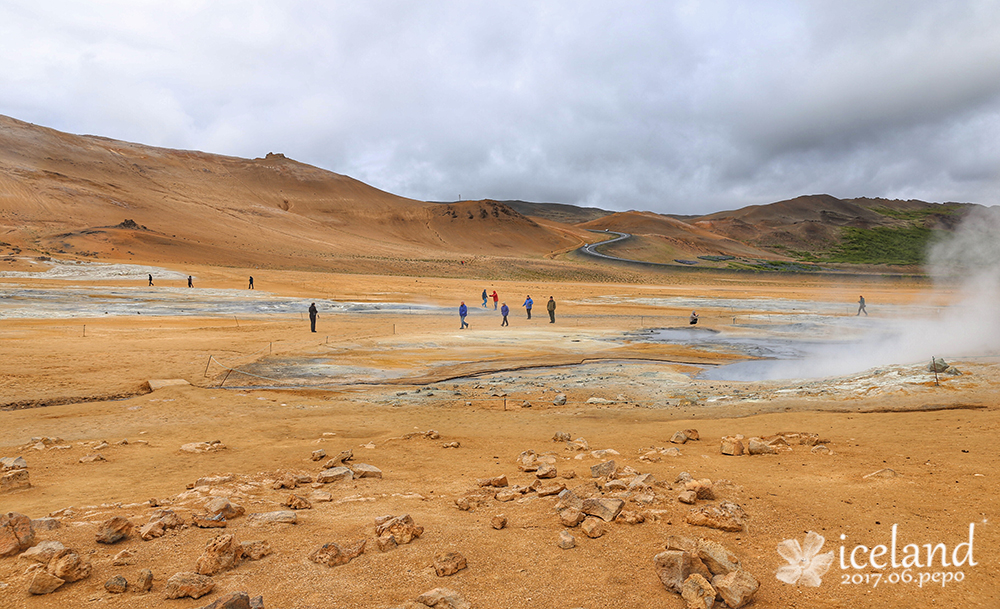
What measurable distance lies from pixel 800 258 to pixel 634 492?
138 metres

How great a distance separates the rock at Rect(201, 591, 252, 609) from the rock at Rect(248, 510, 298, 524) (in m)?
1.92

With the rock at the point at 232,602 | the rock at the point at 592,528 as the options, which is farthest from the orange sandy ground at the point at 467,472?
the rock at the point at 232,602

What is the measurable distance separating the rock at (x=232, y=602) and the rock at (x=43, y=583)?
4.68 feet

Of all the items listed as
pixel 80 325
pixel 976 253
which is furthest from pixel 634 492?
pixel 80 325

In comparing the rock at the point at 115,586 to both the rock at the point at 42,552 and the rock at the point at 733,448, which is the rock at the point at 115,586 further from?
the rock at the point at 733,448

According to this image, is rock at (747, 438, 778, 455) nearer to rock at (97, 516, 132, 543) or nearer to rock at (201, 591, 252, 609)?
rock at (201, 591, 252, 609)

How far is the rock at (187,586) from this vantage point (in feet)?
14.1

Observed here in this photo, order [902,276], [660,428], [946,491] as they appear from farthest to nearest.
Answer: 1. [902,276]
2. [660,428]
3. [946,491]

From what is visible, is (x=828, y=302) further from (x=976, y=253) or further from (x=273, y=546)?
(x=273, y=546)

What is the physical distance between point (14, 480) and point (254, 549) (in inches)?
183

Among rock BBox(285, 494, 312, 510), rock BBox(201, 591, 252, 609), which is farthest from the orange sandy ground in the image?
rock BBox(201, 591, 252, 609)

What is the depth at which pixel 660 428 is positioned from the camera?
10.9 meters

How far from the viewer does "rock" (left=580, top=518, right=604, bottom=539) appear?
5.50 m

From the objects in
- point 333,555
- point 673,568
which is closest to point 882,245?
point 673,568
